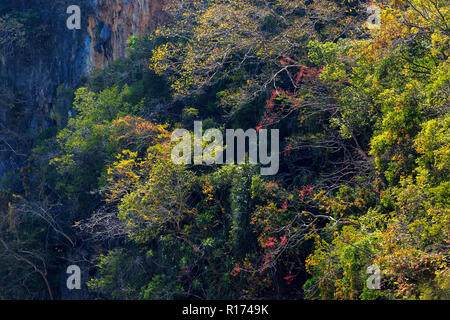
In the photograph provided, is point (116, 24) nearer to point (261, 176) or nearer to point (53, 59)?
point (53, 59)

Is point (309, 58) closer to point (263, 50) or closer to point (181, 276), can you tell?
point (263, 50)

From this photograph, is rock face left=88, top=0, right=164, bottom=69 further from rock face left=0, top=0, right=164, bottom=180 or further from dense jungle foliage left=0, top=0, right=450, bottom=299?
dense jungle foliage left=0, top=0, right=450, bottom=299

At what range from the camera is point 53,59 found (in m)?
26.0

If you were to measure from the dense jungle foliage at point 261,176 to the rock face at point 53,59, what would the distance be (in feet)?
6.56

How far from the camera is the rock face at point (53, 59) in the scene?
22.1m

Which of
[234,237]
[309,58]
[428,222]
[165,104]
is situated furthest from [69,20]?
[428,222]

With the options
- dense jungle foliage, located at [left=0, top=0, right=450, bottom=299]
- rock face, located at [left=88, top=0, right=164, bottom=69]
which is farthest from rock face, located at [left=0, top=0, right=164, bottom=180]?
dense jungle foliage, located at [left=0, top=0, right=450, bottom=299]

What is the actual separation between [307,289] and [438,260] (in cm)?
366

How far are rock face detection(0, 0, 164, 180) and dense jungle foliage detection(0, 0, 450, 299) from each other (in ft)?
6.56

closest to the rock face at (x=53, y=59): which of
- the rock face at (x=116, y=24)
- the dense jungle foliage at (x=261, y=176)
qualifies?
the rock face at (x=116, y=24)

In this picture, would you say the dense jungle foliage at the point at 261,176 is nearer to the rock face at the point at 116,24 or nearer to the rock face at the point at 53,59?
the rock face at the point at 116,24

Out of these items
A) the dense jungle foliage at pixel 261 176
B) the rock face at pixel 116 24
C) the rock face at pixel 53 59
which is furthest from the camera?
the rock face at pixel 53 59

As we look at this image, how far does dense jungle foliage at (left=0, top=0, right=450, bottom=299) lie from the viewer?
9.77 meters

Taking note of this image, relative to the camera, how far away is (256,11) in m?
15.5
